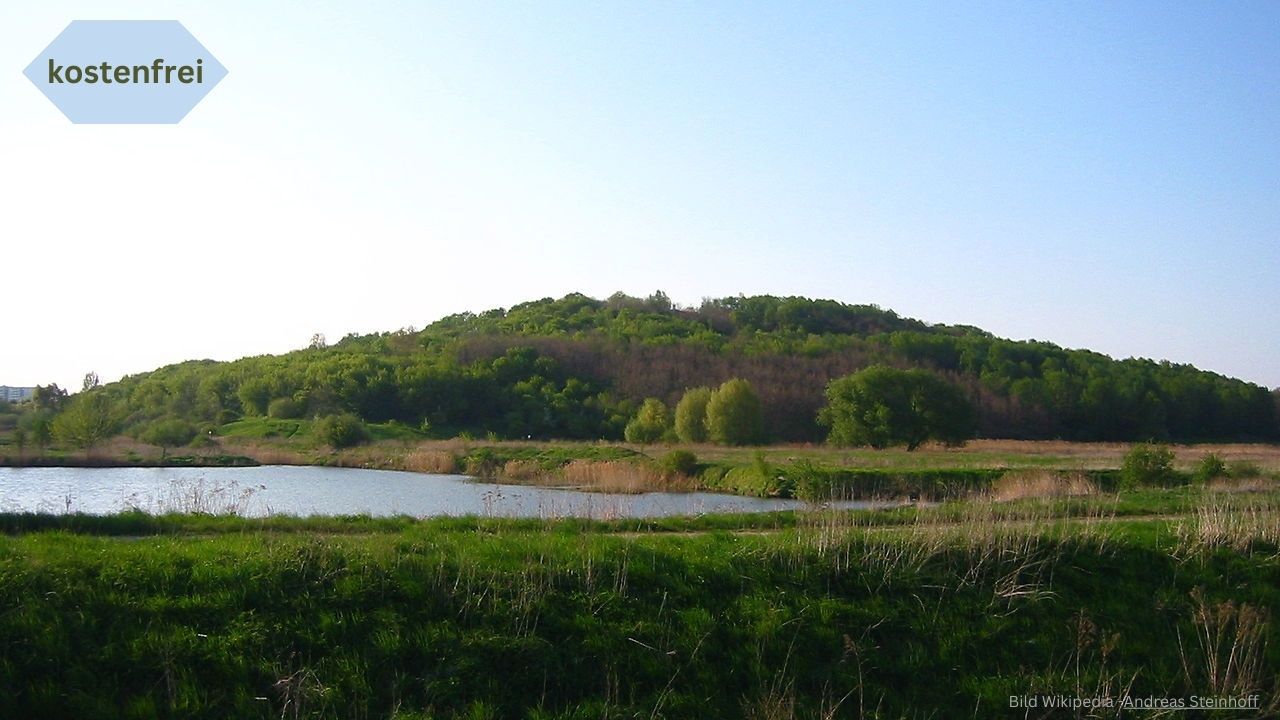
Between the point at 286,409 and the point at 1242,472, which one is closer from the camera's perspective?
the point at 1242,472

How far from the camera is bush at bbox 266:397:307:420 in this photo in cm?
7150

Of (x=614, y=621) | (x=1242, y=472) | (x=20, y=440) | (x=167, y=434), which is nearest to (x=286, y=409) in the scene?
(x=167, y=434)

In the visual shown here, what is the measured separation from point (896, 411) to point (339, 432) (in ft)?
102

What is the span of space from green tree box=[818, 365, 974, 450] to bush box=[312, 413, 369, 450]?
27434 millimetres

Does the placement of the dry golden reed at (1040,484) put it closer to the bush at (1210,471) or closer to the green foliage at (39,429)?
the bush at (1210,471)

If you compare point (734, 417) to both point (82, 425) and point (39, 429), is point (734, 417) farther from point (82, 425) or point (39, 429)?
point (39, 429)

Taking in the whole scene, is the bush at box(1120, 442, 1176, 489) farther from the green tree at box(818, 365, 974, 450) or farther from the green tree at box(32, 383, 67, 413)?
the green tree at box(32, 383, 67, 413)

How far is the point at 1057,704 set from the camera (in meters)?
10.4

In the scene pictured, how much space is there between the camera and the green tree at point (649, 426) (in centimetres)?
6838

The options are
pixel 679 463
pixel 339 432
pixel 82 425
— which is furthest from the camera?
pixel 339 432

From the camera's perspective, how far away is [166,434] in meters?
49.2

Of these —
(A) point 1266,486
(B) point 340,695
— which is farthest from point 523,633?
(A) point 1266,486

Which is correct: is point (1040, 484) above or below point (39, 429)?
below

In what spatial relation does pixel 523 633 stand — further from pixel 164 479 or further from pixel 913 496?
pixel 164 479
